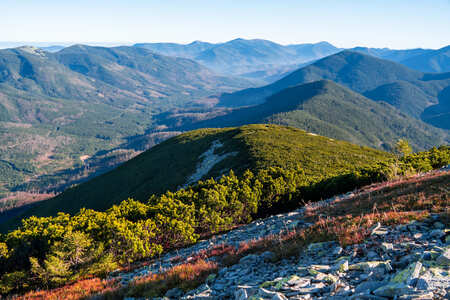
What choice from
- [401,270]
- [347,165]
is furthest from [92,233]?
[347,165]

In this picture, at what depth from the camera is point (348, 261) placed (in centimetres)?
1053

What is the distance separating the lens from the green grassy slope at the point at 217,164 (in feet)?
251

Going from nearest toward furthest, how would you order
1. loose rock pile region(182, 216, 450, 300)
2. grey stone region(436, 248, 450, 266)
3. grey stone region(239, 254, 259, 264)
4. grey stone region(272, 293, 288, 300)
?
loose rock pile region(182, 216, 450, 300)
grey stone region(272, 293, 288, 300)
grey stone region(436, 248, 450, 266)
grey stone region(239, 254, 259, 264)

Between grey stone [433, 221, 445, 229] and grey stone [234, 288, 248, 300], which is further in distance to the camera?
grey stone [433, 221, 445, 229]

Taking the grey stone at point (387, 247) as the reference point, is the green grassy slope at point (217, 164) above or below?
below

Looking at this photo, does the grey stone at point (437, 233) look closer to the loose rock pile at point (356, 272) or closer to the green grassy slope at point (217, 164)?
the loose rock pile at point (356, 272)

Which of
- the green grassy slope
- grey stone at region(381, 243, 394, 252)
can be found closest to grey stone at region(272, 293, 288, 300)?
grey stone at region(381, 243, 394, 252)

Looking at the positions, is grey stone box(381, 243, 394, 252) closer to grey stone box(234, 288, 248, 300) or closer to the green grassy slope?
grey stone box(234, 288, 248, 300)

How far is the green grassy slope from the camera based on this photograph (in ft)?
251

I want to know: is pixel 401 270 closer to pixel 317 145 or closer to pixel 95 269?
pixel 95 269

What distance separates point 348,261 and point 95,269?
2180cm

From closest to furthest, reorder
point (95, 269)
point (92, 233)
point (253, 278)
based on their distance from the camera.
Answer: point (253, 278), point (95, 269), point (92, 233)

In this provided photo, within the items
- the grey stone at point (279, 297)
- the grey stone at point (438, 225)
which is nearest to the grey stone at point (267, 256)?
the grey stone at point (279, 297)

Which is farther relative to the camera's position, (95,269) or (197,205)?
(197,205)
